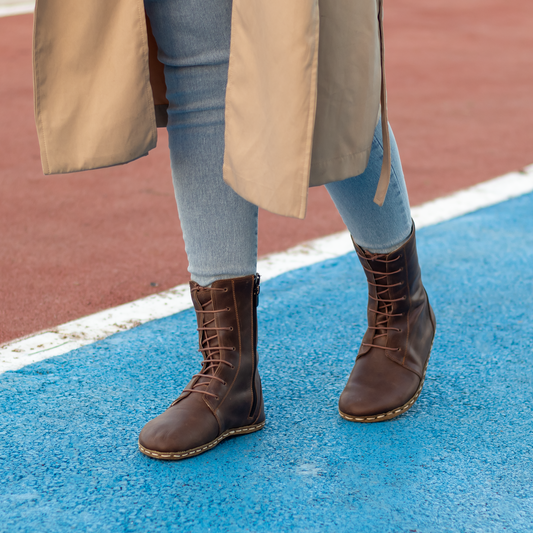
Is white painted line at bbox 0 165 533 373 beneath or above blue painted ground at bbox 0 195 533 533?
beneath

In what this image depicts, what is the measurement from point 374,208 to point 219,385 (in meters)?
0.53

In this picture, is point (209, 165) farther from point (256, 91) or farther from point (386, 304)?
point (386, 304)

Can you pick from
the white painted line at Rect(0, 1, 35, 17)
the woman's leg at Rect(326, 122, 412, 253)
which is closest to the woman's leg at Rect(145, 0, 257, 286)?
the woman's leg at Rect(326, 122, 412, 253)

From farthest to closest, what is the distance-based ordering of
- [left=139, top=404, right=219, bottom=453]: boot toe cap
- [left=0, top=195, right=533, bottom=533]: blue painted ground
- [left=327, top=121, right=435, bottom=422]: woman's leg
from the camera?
[left=327, top=121, right=435, bottom=422]: woman's leg → [left=139, top=404, right=219, bottom=453]: boot toe cap → [left=0, top=195, right=533, bottom=533]: blue painted ground

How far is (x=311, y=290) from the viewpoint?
8.43ft

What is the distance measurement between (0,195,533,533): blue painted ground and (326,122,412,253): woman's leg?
0.41 m

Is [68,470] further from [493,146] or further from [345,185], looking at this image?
[493,146]

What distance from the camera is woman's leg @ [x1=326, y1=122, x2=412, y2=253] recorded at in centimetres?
165

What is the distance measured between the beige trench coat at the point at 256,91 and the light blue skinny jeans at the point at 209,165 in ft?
0.31

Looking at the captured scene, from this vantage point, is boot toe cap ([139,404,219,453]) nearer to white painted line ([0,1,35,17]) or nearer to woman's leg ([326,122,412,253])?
woman's leg ([326,122,412,253])

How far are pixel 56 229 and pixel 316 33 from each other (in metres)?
2.24

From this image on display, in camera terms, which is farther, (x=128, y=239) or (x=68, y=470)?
(x=128, y=239)

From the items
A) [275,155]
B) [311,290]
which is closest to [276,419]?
[275,155]

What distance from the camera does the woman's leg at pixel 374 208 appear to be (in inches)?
65.1
